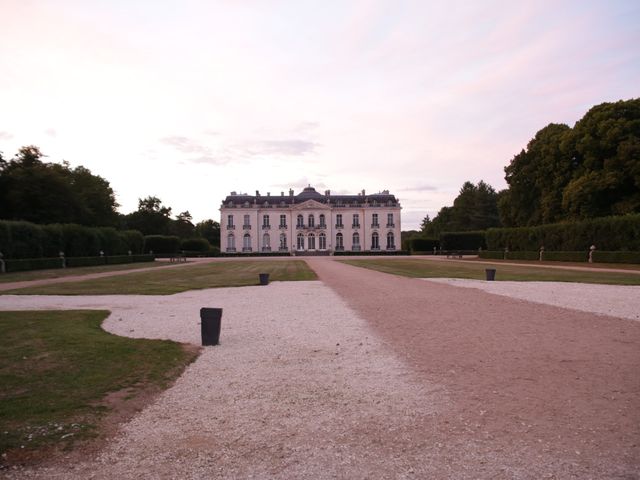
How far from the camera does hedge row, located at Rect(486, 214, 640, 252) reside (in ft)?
87.6

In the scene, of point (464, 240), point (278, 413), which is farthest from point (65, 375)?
point (464, 240)

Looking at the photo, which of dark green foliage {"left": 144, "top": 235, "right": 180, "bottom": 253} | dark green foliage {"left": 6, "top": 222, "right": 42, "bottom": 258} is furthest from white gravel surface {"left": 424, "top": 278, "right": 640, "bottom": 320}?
dark green foliage {"left": 144, "top": 235, "right": 180, "bottom": 253}

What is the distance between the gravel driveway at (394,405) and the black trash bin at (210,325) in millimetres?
300

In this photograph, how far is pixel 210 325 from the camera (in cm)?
733

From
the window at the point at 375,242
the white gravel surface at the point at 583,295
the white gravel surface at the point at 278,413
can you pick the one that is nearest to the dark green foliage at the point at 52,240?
the white gravel surface at the point at 278,413

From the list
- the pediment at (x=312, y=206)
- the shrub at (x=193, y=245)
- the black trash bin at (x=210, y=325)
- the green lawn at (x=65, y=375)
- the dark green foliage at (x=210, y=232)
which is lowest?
the green lawn at (x=65, y=375)

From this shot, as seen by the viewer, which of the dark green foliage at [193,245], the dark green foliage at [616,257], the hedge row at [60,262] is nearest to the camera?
the dark green foliage at [616,257]

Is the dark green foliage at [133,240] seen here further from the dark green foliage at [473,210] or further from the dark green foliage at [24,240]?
the dark green foliage at [473,210]

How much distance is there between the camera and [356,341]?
7371 mm

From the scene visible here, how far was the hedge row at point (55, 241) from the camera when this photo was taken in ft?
92.6

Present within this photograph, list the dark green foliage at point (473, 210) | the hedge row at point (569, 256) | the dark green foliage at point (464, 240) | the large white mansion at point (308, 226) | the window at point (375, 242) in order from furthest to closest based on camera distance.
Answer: the window at point (375, 242), the large white mansion at point (308, 226), the dark green foliage at point (473, 210), the dark green foliage at point (464, 240), the hedge row at point (569, 256)

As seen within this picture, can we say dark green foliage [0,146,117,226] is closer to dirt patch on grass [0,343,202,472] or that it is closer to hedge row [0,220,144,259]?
hedge row [0,220,144,259]

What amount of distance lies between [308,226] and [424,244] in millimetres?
21146

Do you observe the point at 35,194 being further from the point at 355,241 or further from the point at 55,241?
the point at 355,241
